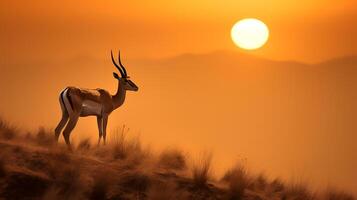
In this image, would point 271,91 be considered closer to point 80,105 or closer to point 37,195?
point 80,105

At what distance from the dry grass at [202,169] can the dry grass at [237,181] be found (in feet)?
2.02

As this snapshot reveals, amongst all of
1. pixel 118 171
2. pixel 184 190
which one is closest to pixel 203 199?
pixel 184 190

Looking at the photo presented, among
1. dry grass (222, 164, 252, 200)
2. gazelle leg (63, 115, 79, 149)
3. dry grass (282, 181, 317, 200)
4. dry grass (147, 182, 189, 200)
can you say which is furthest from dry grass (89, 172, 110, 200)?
dry grass (282, 181, 317, 200)

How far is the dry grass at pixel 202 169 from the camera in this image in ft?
55.2

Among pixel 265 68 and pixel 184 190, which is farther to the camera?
pixel 265 68

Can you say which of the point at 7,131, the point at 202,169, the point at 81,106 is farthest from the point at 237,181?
the point at 7,131

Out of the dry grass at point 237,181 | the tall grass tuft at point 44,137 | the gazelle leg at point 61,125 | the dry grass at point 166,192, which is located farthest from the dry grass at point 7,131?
the dry grass at point 237,181

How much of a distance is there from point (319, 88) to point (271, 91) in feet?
24.9

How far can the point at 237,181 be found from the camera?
16.9m

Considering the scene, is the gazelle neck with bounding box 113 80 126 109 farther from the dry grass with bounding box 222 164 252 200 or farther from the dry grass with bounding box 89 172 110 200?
the dry grass with bounding box 89 172 110 200

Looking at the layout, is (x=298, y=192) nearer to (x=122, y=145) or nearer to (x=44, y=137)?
(x=122, y=145)

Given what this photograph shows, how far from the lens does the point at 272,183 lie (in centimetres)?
1939

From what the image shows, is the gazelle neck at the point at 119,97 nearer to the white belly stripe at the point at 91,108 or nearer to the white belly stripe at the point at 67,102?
the white belly stripe at the point at 91,108

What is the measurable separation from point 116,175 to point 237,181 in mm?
2854
